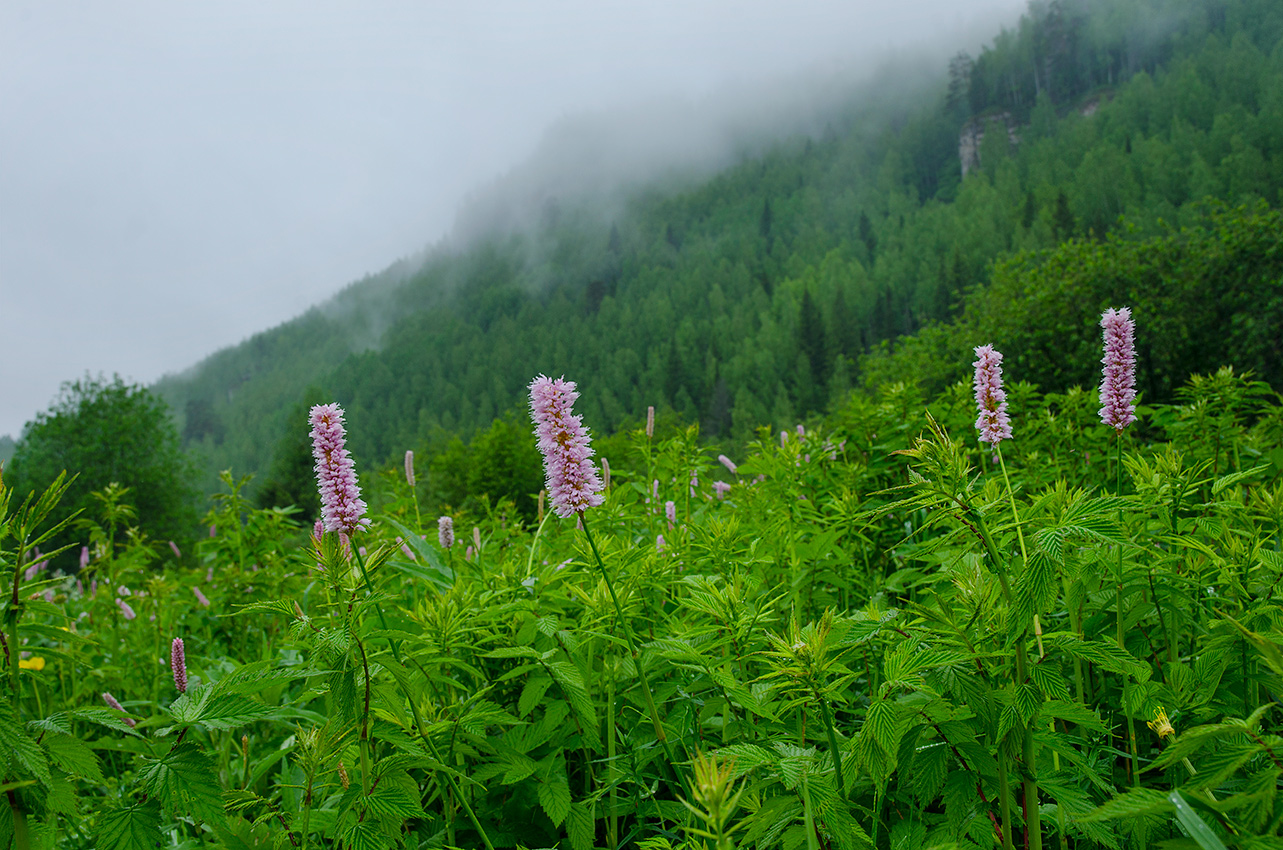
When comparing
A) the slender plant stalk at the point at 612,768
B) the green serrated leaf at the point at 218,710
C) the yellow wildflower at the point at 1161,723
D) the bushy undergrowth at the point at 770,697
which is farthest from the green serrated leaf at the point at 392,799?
the yellow wildflower at the point at 1161,723

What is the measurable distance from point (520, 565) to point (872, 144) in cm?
20787

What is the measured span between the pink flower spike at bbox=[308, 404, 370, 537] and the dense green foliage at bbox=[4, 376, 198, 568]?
130 ft

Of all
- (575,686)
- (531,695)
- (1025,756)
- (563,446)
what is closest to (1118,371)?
(1025,756)

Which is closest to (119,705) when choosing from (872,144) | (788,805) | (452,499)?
(788,805)

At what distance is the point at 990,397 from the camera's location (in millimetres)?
2402

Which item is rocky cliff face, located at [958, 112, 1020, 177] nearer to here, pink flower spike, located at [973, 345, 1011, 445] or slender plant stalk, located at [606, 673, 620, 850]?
pink flower spike, located at [973, 345, 1011, 445]

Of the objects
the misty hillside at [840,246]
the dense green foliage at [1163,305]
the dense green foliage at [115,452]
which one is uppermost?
the dense green foliage at [115,452]

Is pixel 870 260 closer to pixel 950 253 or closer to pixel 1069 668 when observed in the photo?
pixel 950 253

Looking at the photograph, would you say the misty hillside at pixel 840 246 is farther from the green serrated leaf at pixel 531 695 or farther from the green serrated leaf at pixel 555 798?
the green serrated leaf at pixel 555 798

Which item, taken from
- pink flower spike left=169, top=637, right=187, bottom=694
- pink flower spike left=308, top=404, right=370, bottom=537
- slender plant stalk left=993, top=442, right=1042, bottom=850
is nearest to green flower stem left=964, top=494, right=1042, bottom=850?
slender plant stalk left=993, top=442, right=1042, bottom=850

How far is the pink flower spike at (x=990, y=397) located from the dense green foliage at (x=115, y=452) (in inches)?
1609

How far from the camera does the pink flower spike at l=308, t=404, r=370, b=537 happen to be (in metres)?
1.99

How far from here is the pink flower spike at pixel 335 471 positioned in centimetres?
199

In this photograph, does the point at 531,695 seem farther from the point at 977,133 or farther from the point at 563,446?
the point at 977,133
